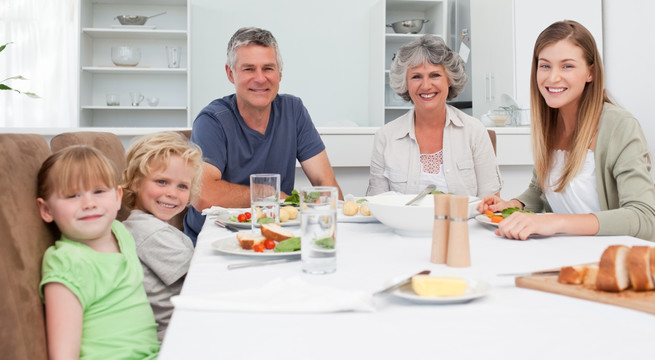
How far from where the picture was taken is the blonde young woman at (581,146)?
4.75 feet

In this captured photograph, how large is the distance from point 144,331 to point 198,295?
0.34m

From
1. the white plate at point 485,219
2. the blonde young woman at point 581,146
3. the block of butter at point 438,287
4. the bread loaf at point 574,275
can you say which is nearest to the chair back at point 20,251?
the block of butter at point 438,287

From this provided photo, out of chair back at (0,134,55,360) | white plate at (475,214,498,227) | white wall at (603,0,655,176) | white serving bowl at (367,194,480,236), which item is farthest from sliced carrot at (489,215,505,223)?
white wall at (603,0,655,176)

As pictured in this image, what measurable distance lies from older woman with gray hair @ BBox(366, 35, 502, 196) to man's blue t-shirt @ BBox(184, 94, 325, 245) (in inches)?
13.5

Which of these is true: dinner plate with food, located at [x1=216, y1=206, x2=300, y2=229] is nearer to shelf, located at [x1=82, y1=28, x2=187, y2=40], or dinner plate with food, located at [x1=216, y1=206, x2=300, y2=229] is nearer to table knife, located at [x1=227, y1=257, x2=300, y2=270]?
table knife, located at [x1=227, y1=257, x2=300, y2=270]

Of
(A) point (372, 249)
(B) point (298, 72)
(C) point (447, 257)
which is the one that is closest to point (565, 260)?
(C) point (447, 257)

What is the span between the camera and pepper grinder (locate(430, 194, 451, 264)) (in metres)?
1.00

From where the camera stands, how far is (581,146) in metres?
1.65

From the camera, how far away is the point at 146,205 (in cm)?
142

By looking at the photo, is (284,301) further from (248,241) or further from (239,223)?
(239,223)

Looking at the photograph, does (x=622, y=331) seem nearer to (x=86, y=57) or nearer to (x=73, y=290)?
(x=73, y=290)

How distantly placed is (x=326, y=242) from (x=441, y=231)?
214 millimetres

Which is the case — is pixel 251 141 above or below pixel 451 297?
above

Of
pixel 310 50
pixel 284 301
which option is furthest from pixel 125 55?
pixel 284 301
